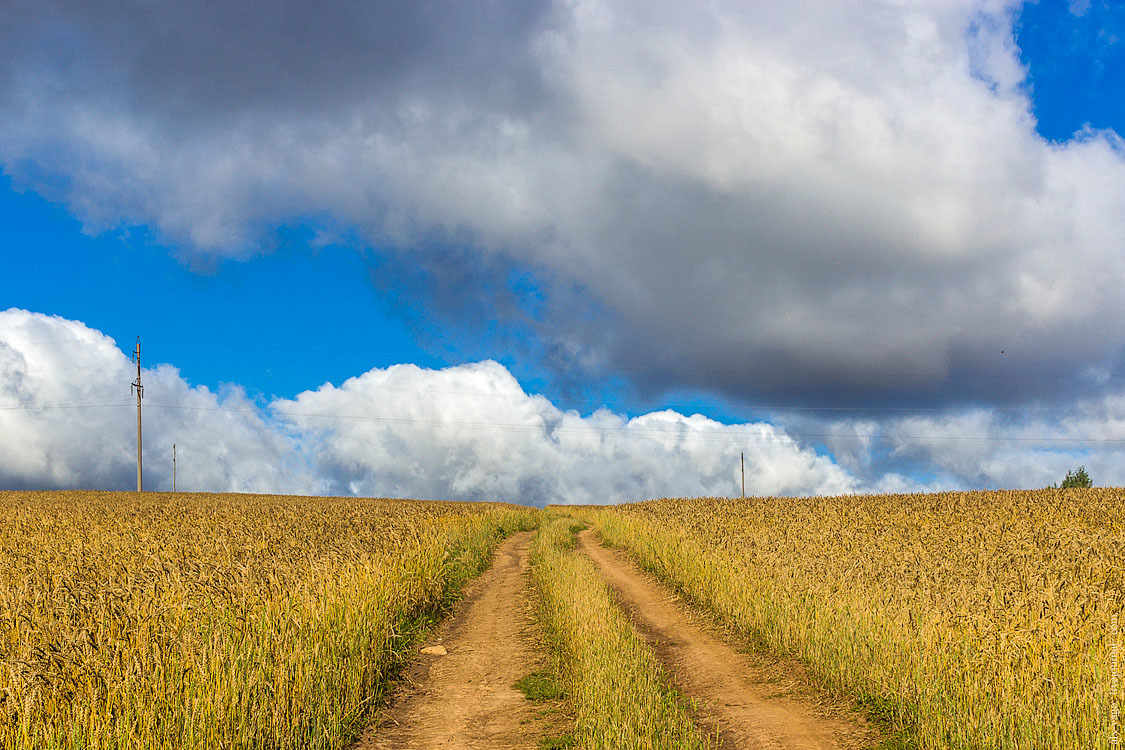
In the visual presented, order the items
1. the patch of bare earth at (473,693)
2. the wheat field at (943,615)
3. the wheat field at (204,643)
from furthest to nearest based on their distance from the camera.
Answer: the patch of bare earth at (473,693) → the wheat field at (943,615) → the wheat field at (204,643)

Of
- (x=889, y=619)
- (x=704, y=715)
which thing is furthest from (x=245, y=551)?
(x=889, y=619)

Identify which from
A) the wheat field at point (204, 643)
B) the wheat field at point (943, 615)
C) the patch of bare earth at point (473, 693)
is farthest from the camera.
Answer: the patch of bare earth at point (473, 693)

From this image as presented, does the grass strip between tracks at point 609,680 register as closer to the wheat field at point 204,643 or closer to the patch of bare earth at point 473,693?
the patch of bare earth at point 473,693

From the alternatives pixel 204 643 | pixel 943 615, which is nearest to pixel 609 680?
pixel 943 615

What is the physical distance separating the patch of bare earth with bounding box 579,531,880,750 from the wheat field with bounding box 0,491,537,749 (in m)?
4.87

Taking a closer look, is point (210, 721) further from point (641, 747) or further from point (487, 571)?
point (487, 571)

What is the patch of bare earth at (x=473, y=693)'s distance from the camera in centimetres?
805

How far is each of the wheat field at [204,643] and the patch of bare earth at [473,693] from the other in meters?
0.52

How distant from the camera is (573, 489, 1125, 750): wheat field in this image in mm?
6980

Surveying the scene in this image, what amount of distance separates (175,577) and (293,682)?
4213mm

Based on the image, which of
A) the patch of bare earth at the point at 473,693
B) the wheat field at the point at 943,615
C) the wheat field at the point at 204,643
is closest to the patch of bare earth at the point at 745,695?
the wheat field at the point at 943,615

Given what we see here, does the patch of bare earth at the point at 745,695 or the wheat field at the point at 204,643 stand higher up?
the wheat field at the point at 204,643

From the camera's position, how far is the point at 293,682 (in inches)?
304

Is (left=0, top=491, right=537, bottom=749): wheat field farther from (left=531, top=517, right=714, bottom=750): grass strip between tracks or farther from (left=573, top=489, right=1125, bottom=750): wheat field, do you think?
(left=573, top=489, right=1125, bottom=750): wheat field
